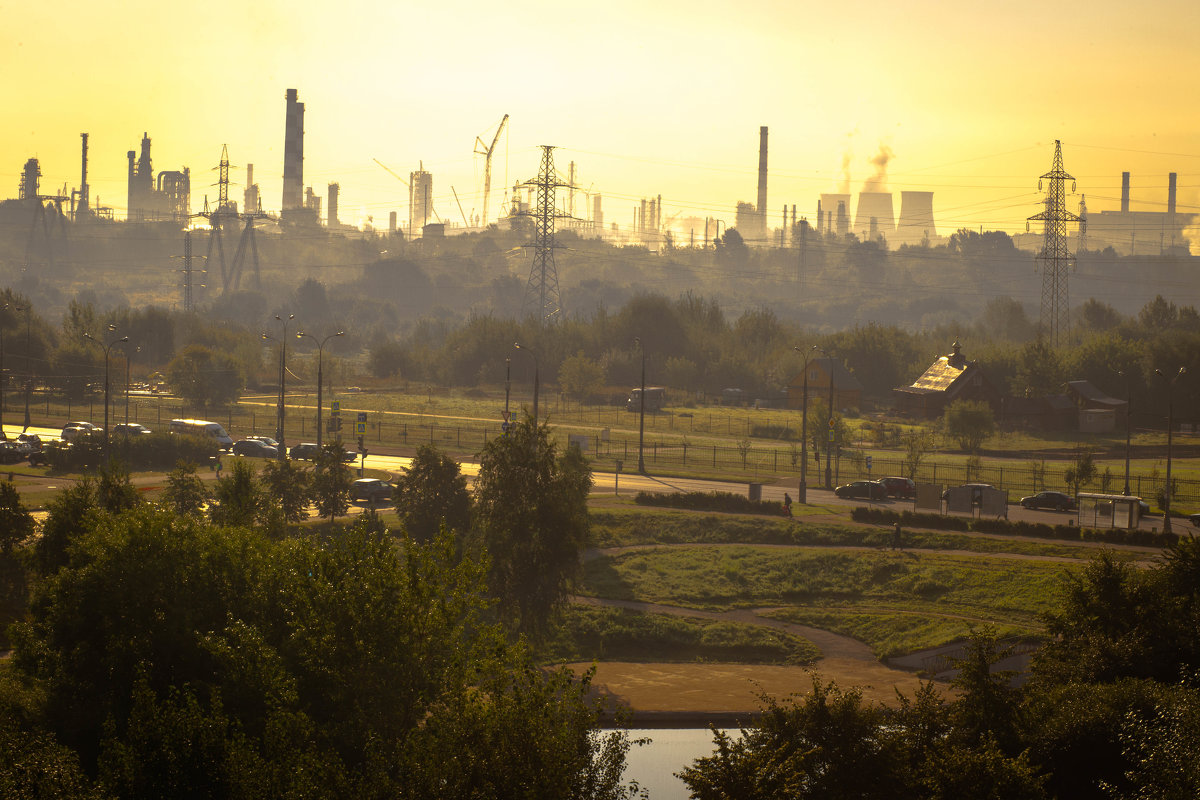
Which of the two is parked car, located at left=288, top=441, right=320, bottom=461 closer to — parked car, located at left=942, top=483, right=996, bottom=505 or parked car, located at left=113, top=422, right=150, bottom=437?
parked car, located at left=113, top=422, right=150, bottom=437

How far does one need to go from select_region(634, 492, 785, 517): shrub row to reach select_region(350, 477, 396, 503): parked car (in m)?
9.67

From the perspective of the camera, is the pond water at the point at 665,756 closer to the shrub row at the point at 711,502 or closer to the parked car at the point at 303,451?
the shrub row at the point at 711,502

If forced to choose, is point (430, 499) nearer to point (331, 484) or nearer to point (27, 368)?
point (331, 484)

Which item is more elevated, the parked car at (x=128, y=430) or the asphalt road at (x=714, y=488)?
the parked car at (x=128, y=430)

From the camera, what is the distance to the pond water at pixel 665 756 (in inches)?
802

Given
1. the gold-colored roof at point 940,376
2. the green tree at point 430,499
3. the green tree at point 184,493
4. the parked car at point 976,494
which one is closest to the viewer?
the green tree at point 184,493

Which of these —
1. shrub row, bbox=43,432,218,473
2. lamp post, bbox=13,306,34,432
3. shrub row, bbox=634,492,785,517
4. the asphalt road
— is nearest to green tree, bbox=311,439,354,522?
the asphalt road

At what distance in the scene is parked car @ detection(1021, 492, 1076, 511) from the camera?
40.3 m

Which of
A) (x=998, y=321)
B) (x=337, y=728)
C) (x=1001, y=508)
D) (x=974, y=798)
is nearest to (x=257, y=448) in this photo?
(x=1001, y=508)

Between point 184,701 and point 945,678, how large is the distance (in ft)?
57.0

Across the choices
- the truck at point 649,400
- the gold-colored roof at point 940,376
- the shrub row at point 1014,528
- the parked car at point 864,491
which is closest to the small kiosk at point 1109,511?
A: the shrub row at point 1014,528

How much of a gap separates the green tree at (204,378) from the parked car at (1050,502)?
170 ft

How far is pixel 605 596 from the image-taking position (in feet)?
104

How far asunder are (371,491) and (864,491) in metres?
19.7
